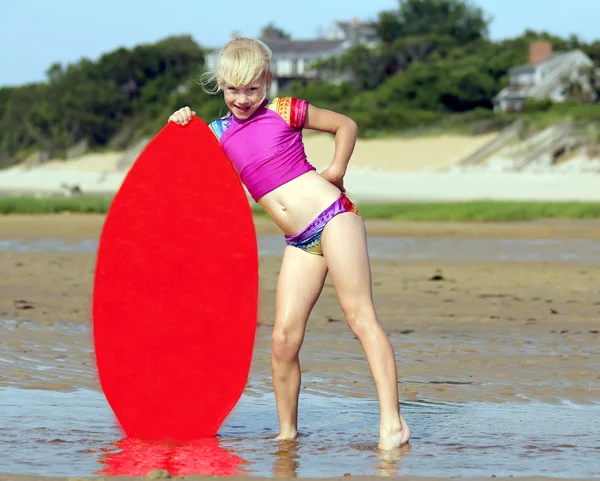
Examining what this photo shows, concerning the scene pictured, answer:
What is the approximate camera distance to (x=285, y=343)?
172 inches

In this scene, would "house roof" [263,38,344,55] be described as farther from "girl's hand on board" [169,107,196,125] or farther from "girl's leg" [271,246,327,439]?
"girl's leg" [271,246,327,439]

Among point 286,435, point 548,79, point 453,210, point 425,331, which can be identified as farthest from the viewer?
point 548,79

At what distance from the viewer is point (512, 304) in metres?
8.97

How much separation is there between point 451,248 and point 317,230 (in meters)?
11.2

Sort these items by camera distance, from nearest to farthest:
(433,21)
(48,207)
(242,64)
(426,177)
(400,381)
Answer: (242,64) < (400,381) < (48,207) < (426,177) < (433,21)

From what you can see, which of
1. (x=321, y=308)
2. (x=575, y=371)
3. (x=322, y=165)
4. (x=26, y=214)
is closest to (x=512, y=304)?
(x=321, y=308)

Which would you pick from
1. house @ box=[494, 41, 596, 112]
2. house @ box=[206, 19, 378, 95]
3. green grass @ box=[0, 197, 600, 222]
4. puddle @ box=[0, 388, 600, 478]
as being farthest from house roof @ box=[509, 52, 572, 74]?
puddle @ box=[0, 388, 600, 478]

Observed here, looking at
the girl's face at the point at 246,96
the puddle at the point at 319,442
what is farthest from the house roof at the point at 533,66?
the girl's face at the point at 246,96

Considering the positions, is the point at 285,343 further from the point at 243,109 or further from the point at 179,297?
the point at 243,109

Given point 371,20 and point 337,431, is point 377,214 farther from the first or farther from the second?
point 371,20

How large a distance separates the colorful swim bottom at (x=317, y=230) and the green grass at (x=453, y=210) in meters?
17.0

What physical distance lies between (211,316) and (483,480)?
4.53ft

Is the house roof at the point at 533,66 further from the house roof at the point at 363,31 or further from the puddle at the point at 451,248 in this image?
the puddle at the point at 451,248

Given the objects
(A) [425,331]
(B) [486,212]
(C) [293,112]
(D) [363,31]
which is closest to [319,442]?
(C) [293,112]
